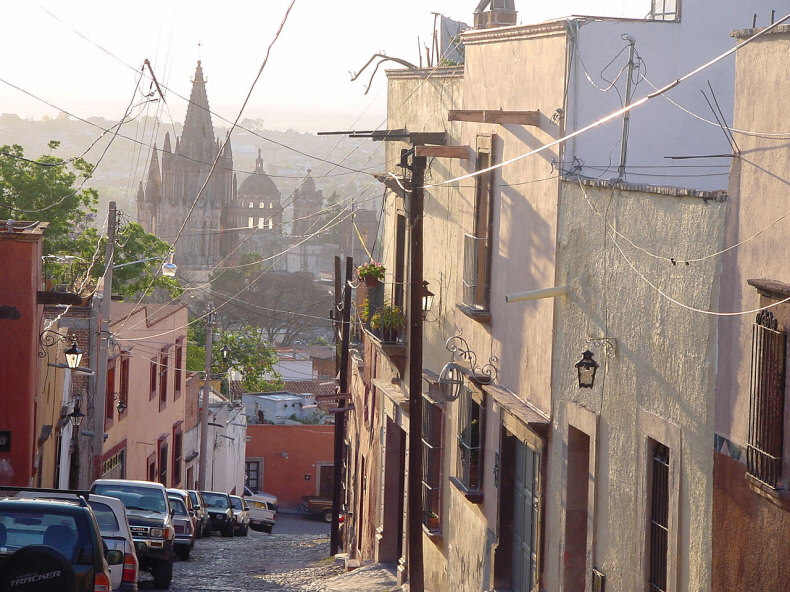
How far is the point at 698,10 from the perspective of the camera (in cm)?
1080

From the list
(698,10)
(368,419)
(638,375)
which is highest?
(698,10)

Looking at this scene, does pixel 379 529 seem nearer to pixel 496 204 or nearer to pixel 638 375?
pixel 496 204

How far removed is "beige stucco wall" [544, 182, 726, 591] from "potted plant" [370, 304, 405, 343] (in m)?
6.16

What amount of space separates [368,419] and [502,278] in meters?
9.68

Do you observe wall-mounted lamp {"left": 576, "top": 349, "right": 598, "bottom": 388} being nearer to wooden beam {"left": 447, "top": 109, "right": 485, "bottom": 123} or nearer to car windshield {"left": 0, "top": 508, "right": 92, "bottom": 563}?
wooden beam {"left": 447, "top": 109, "right": 485, "bottom": 123}

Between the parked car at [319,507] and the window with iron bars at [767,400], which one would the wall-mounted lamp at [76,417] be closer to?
the window with iron bars at [767,400]

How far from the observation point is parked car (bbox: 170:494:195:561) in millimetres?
22312

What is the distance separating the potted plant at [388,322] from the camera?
16.8m

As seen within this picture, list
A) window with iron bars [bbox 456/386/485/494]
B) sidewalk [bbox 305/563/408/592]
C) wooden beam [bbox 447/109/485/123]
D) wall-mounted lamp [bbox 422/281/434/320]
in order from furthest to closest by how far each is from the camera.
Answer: sidewalk [bbox 305/563/408/592] → wall-mounted lamp [bbox 422/281/434/320] → window with iron bars [bbox 456/386/485/494] → wooden beam [bbox 447/109/485/123]

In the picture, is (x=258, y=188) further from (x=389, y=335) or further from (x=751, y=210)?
(x=751, y=210)

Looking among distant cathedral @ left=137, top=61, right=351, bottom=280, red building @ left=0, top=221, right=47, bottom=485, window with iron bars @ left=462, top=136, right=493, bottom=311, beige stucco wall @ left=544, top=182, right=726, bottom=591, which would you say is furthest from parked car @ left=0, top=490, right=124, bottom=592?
distant cathedral @ left=137, top=61, right=351, bottom=280

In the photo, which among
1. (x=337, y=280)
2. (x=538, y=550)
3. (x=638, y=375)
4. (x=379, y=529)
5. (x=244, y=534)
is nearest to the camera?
(x=638, y=375)

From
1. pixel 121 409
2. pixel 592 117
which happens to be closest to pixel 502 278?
pixel 592 117

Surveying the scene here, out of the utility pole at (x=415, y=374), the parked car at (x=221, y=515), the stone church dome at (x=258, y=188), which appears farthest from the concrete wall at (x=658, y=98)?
the stone church dome at (x=258, y=188)
